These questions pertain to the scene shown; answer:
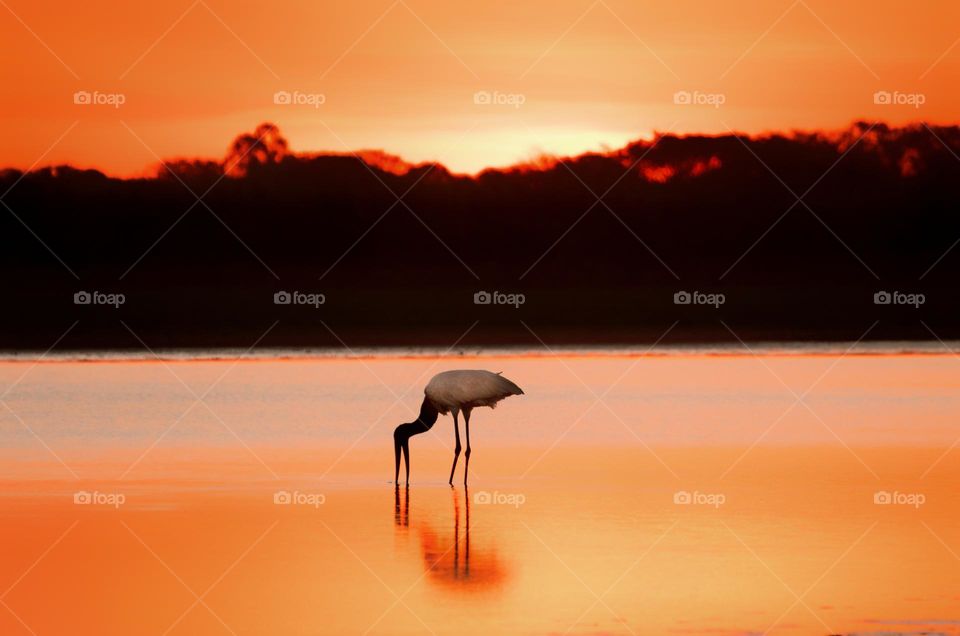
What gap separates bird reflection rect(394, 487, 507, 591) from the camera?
1056 centimetres

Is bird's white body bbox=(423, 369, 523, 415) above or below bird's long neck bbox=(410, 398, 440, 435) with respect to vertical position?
above

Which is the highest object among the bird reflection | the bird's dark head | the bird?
the bird

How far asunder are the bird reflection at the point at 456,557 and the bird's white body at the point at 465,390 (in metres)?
2.54

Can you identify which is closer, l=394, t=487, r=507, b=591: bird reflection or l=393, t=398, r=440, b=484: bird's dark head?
l=394, t=487, r=507, b=591: bird reflection

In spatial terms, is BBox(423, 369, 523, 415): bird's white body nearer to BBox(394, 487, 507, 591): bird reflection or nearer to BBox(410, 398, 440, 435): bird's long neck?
BBox(410, 398, 440, 435): bird's long neck

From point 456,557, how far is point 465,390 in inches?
184

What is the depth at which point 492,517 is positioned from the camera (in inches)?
515

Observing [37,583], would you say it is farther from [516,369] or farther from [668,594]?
[516,369]

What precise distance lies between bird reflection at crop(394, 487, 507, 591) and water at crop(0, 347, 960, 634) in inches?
1.4

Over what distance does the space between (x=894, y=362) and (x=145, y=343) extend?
716 inches

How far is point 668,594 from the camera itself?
10.0 meters

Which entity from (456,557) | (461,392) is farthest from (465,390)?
(456,557)

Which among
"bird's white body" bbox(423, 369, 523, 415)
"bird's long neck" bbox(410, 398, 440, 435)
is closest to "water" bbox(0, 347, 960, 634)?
"bird's long neck" bbox(410, 398, 440, 435)

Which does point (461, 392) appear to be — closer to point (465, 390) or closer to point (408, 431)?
point (465, 390)
